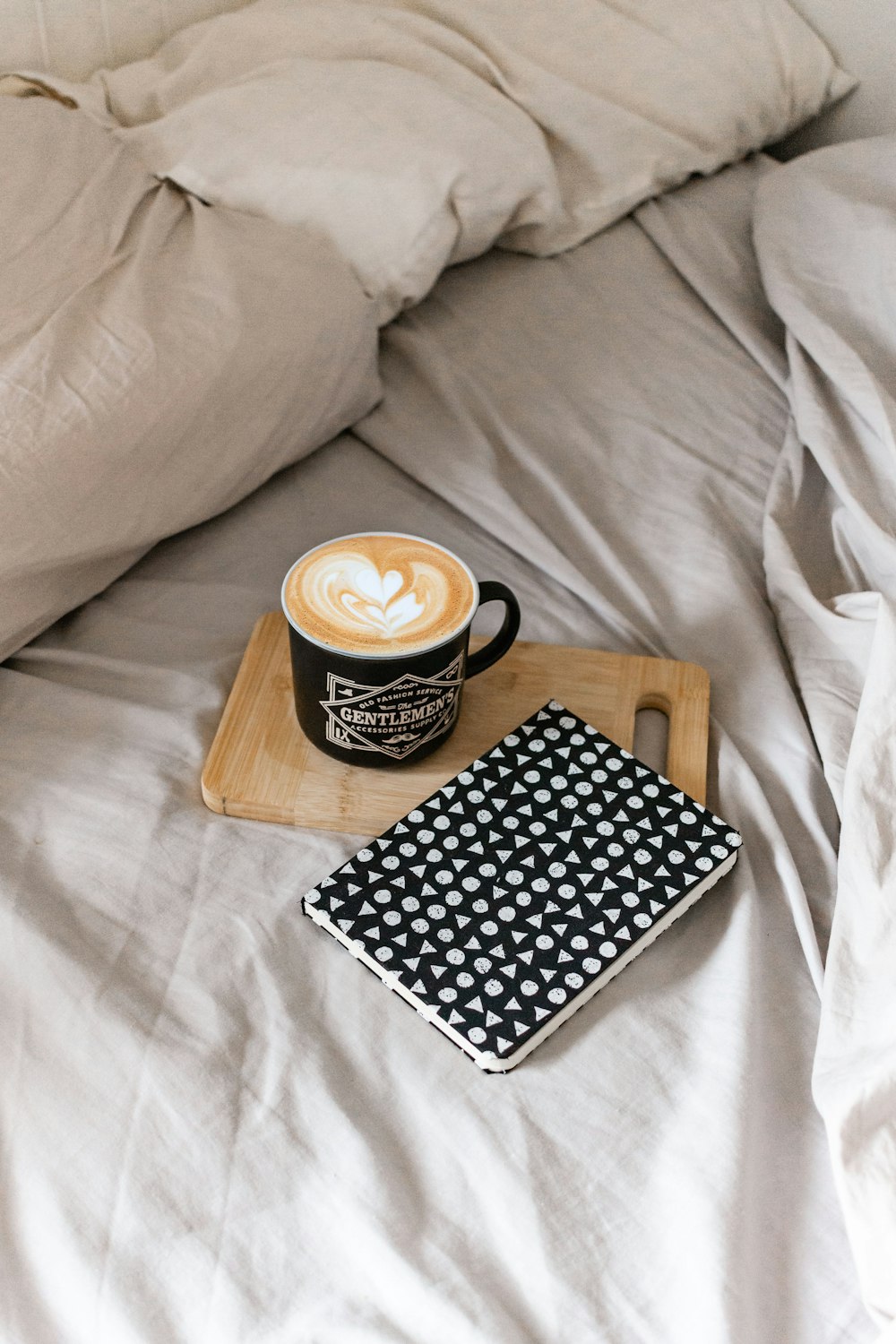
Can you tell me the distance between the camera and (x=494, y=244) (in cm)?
108

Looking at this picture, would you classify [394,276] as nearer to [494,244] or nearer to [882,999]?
[494,244]

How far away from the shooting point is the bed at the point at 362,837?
19.5 inches

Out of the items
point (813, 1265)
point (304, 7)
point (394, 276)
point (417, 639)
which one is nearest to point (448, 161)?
point (394, 276)

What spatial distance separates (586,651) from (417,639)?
Result: 0.53 ft

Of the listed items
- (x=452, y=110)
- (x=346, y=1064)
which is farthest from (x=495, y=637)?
(x=452, y=110)

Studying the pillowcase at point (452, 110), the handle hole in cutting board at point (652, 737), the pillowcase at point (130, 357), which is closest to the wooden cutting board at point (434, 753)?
the handle hole in cutting board at point (652, 737)

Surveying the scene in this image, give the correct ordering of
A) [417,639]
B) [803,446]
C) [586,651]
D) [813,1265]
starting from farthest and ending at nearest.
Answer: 1. [803,446]
2. [586,651]
3. [417,639]
4. [813,1265]

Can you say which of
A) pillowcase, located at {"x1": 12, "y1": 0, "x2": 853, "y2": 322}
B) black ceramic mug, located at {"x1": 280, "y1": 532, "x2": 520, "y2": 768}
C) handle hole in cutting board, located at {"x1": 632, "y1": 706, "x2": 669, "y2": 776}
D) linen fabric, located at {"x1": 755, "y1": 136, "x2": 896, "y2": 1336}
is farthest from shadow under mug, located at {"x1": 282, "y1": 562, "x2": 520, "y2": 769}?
pillowcase, located at {"x1": 12, "y1": 0, "x2": 853, "y2": 322}

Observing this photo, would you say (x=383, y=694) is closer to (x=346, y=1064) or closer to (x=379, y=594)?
(x=379, y=594)

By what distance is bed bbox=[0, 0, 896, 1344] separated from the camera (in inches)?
19.5

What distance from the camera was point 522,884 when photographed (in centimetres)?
61

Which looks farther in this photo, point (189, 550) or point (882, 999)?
point (189, 550)

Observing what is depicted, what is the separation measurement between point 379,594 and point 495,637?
3.1 inches

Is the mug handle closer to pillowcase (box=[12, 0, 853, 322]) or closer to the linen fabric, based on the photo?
the linen fabric
